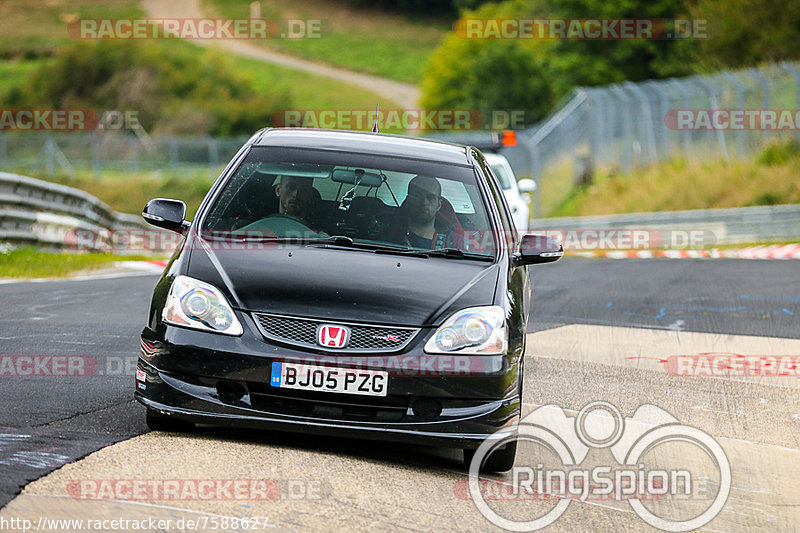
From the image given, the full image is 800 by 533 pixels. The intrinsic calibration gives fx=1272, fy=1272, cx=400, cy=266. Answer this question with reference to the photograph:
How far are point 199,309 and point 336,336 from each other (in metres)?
0.66

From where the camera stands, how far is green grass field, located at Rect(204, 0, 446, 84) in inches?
4528

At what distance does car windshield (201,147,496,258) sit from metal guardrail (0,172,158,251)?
33.3 ft

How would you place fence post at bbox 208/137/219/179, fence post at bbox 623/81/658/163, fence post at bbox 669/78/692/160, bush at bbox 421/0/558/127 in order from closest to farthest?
fence post at bbox 669/78/692/160 → fence post at bbox 623/81/658/163 → fence post at bbox 208/137/219/179 → bush at bbox 421/0/558/127

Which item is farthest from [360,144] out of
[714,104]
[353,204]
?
[714,104]

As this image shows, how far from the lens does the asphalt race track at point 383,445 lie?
5.08m

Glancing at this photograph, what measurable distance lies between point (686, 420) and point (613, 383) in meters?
1.07

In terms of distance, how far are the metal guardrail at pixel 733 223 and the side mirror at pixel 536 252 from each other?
16.8 metres

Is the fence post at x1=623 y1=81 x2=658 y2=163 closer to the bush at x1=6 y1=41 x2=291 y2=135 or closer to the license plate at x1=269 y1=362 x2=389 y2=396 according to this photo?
the license plate at x1=269 y1=362 x2=389 y2=396

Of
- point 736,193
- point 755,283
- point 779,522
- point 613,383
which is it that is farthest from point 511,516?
point 736,193

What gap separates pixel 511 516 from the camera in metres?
5.37

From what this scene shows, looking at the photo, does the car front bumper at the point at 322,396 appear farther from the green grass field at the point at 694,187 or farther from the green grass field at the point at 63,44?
the green grass field at the point at 63,44

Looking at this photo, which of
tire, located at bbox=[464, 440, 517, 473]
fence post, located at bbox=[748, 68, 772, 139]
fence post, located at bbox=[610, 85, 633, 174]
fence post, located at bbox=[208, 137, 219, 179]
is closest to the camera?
tire, located at bbox=[464, 440, 517, 473]

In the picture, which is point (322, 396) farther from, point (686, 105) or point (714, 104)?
point (686, 105)

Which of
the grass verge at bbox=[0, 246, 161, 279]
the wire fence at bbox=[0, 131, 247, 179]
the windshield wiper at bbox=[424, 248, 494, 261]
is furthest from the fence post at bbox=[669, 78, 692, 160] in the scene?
the windshield wiper at bbox=[424, 248, 494, 261]
